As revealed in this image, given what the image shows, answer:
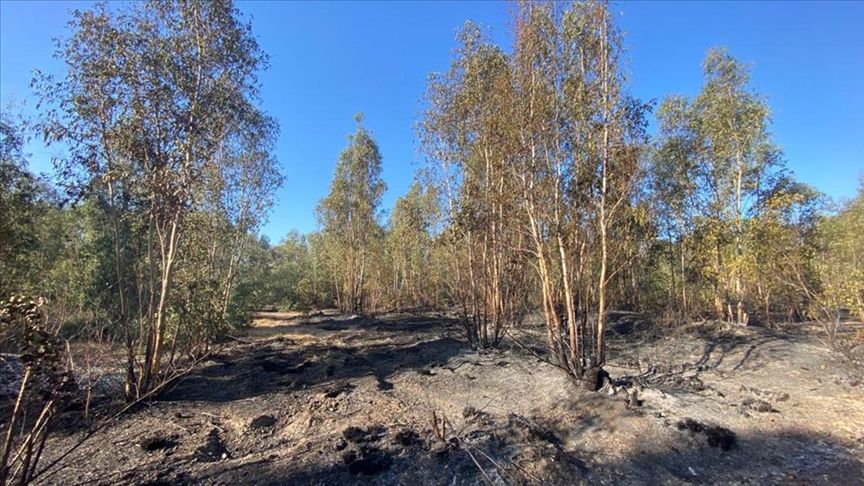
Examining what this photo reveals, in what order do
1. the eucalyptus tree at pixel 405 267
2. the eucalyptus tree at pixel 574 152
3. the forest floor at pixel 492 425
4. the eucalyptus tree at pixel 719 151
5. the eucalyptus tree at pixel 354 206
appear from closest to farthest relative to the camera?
the forest floor at pixel 492 425
the eucalyptus tree at pixel 574 152
the eucalyptus tree at pixel 719 151
the eucalyptus tree at pixel 354 206
the eucalyptus tree at pixel 405 267

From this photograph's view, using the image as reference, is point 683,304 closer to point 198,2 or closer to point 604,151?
point 604,151

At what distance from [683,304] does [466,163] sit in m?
10.3

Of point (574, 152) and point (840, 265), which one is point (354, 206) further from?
point (840, 265)

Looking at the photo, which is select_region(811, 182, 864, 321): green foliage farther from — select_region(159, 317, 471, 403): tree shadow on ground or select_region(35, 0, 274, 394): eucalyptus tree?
select_region(35, 0, 274, 394): eucalyptus tree

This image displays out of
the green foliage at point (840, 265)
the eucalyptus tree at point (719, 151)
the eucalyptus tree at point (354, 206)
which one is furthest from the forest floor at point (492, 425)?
the eucalyptus tree at point (354, 206)

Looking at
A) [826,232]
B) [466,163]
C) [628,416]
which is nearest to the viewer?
[628,416]

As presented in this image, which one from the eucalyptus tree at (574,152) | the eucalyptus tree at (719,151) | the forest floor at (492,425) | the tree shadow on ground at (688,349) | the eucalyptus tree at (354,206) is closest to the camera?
the forest floor at (492,425)

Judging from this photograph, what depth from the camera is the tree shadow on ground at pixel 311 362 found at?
7.93 meters

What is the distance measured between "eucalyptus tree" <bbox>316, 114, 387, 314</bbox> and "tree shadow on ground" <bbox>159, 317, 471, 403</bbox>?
29.4 ft

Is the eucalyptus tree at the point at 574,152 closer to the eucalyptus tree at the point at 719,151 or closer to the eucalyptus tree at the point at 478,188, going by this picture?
the eucalyptus tree at the point at 478,188

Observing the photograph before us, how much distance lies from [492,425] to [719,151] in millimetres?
12730

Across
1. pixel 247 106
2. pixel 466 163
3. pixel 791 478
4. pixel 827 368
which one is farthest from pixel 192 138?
pixel 827 368

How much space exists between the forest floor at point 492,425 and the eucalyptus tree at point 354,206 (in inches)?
551

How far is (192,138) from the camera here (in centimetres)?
695
